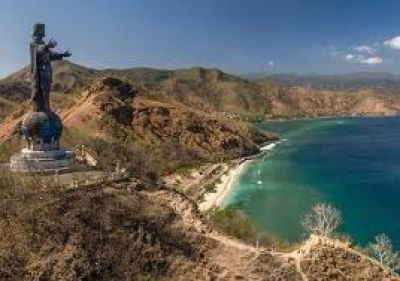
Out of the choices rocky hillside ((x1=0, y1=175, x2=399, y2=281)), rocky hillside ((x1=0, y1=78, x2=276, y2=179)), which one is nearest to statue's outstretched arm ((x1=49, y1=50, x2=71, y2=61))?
rocky hillside ((x1=0, y1=175, x2=399, y2=281))

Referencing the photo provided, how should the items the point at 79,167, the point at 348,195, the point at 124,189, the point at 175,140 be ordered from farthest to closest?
the point at 175,140
the point at 348,195
the point at 79,167
the point at 124,189

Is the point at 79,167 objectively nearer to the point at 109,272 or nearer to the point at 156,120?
the point at 109,272

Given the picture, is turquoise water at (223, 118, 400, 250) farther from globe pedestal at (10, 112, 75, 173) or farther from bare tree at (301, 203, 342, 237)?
globe pedestal at (10, 112, 75, 173)

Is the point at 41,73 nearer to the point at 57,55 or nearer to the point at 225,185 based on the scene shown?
the point at 57,55

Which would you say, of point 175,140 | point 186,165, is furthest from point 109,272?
point 175,140

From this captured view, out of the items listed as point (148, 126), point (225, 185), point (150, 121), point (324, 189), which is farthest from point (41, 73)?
point (150, 121)

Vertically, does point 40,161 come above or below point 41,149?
below
